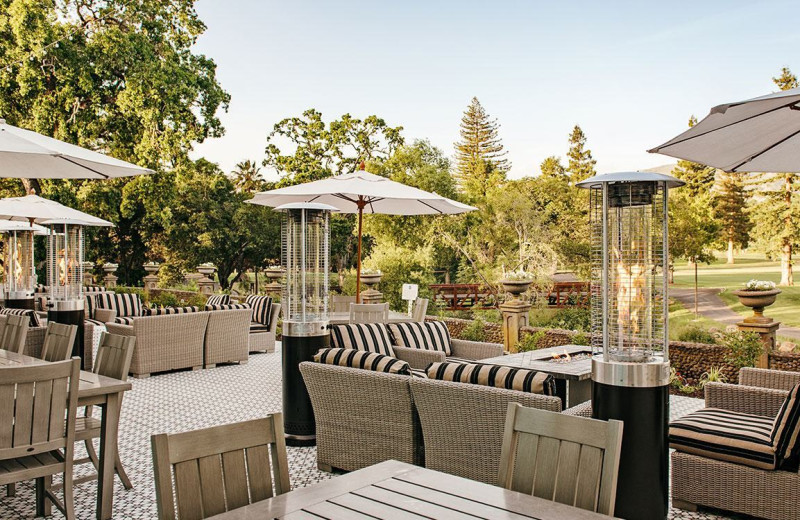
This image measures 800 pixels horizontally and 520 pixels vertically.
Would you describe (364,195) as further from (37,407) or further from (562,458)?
(562,458)

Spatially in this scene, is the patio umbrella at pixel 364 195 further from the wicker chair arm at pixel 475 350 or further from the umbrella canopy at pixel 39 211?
the umbrella canopy at pixel 39 211

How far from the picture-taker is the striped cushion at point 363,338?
225 inches

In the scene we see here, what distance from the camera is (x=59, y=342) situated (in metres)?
4.52

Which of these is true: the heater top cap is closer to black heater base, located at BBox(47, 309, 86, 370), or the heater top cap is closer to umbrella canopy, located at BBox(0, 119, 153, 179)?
umbrella canopy, located at BBox(0, 119, 153, 179)

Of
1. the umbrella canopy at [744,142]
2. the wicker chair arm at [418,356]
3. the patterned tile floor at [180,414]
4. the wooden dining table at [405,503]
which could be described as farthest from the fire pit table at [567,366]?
the wooden dining table at [405,503]

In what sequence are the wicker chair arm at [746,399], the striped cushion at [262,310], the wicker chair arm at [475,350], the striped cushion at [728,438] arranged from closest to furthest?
the striped cushion at [728,438]
the wicker chair arm at [746,399]
the wicker chair arm at [475,350]
the striped cushion at [262,310]

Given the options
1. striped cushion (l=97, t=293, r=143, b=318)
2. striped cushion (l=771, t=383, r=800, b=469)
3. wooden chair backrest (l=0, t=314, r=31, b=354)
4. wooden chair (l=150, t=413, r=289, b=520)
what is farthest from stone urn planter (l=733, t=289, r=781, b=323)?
striped cushion (l=97, t=293, r=143, b=318)

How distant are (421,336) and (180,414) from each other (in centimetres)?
241

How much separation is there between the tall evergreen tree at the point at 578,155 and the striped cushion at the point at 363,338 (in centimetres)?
3321

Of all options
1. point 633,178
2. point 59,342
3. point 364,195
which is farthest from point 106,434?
point 364,195

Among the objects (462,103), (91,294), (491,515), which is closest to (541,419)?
(491,515)

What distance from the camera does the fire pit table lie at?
4.82 meters

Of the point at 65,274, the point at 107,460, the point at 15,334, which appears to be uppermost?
the point at 65,274

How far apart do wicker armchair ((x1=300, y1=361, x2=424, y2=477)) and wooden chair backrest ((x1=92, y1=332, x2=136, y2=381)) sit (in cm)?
111
